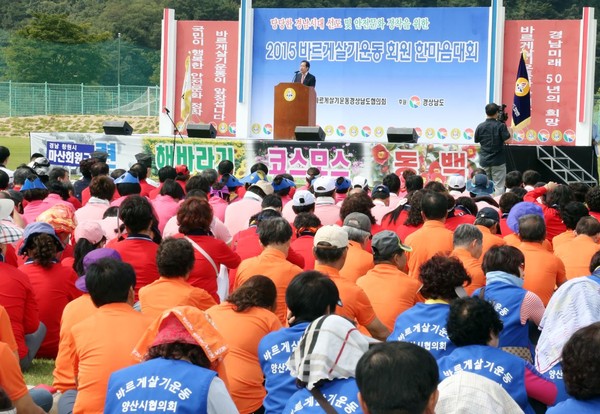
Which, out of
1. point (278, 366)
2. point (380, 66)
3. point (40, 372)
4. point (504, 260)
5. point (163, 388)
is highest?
point (380, 66)

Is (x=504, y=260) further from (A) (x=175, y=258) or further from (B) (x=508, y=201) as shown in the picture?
(B) (x=508, y=201)

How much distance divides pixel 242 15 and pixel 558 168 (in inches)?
283

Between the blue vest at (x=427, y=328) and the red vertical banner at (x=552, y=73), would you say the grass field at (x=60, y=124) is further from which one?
the blue vest at (x=427, y=328)

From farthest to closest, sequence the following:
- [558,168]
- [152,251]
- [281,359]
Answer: [558,168] → [152,251] → [281,359]

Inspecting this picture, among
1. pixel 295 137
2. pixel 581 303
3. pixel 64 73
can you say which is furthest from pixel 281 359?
pixel 64 73

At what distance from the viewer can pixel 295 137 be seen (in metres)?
15.0

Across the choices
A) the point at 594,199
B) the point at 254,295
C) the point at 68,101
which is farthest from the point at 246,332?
the point at 68,101

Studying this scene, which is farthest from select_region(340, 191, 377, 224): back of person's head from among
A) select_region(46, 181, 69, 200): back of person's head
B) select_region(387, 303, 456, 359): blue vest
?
select_region(46, 181, 69, 200): back of person's head

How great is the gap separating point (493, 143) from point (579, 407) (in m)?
10.3

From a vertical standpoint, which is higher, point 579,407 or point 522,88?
point 522,88

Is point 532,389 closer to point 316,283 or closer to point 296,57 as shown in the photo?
point 316,283

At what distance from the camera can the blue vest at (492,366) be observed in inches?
148

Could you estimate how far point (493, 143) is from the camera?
13.1 m

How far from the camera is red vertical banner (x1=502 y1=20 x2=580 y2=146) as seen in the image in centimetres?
1762
